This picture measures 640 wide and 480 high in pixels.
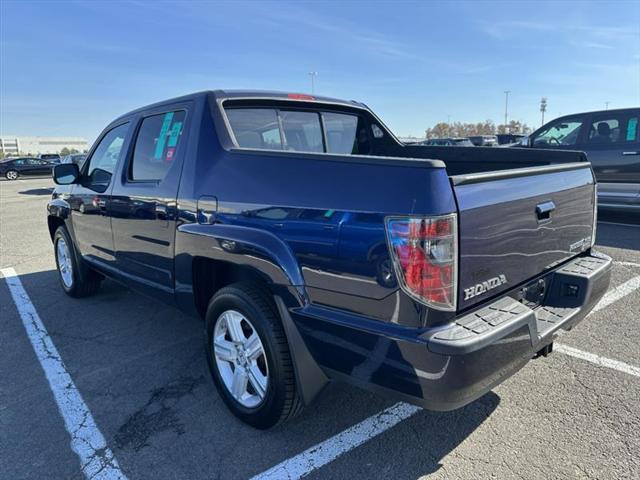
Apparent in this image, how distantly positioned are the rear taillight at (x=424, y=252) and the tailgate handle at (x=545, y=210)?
76 centimetres

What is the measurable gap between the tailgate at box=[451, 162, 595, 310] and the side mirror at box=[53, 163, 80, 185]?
4116 millimetres

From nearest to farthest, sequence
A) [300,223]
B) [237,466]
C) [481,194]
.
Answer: [481,194]
[300,223]
[237,466]

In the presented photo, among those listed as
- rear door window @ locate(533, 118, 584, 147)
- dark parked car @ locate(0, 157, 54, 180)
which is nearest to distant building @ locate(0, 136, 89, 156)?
dark parked car @ locate(0, 157, 54, 180)

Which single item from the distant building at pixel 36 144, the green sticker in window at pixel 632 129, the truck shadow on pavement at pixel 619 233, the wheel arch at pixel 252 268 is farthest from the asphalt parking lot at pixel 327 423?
the distant building at pixel 36 144

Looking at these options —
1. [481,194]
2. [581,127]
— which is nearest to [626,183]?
[581,127]

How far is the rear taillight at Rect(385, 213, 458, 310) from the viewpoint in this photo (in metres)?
1.93

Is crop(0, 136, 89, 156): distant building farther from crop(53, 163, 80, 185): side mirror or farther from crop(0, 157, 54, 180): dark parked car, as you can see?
crop(53, 163, 80, 185): side mirror

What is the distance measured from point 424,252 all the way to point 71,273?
458cm

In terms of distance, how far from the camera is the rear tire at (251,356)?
8.09 ft

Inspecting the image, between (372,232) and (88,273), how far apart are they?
410cm

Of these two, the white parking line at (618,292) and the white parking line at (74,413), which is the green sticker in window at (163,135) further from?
the white parking line at (618,292)

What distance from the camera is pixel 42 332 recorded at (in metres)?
4.33

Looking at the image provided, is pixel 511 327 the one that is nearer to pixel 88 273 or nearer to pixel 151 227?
pixel 151 227

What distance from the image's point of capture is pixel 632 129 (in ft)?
27.1
